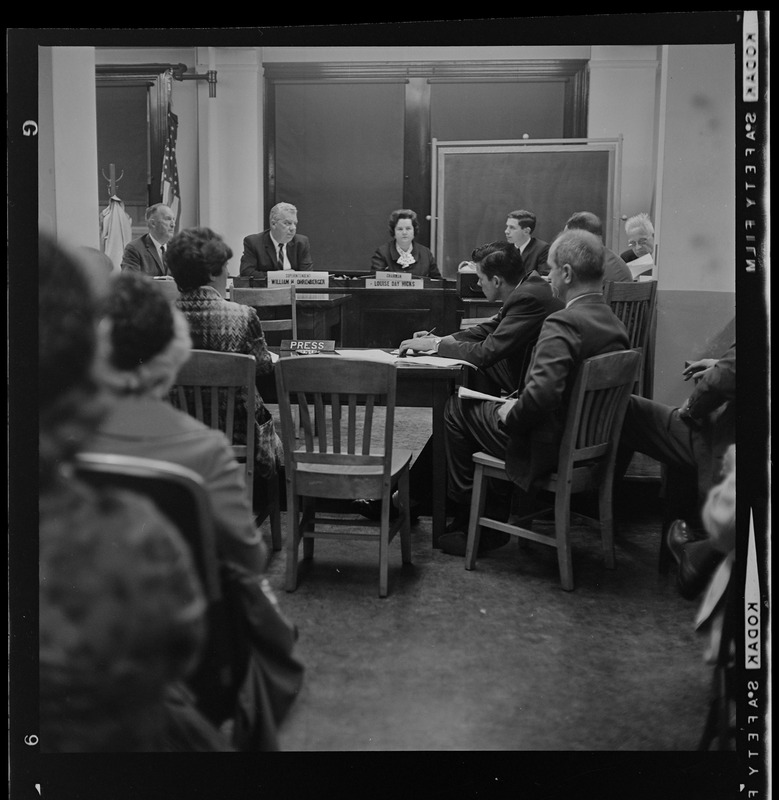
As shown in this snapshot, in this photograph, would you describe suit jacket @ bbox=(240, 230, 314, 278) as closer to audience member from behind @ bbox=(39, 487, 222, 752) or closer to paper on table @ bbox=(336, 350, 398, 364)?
paper on table @ bbox=(336, 350, 398, 364)

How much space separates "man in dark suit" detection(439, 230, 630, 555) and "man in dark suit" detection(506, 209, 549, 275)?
8cm

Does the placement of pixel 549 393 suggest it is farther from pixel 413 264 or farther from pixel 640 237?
pixel 413 264

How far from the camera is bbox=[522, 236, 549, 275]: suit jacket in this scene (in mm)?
2686

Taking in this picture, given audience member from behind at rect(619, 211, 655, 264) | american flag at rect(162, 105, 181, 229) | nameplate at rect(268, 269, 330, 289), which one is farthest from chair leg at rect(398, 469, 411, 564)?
american flag at rect(162, 105, 181, 229)

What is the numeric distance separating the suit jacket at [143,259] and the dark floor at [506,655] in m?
0.78

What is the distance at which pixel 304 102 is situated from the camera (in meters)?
2.45

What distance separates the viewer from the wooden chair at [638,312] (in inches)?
98.0

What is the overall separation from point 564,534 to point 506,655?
1.41 ft

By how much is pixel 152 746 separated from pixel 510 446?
1.28 metres

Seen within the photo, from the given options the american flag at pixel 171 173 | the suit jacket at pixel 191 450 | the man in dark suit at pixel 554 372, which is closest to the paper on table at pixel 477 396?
the man in dark suit at pixel 554 372

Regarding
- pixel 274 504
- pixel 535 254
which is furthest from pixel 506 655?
pixel 535 254

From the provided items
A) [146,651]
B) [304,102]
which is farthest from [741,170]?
[146,651]

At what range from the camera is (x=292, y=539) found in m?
2.42

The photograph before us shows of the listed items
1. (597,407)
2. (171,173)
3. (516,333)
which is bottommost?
(597,407)
